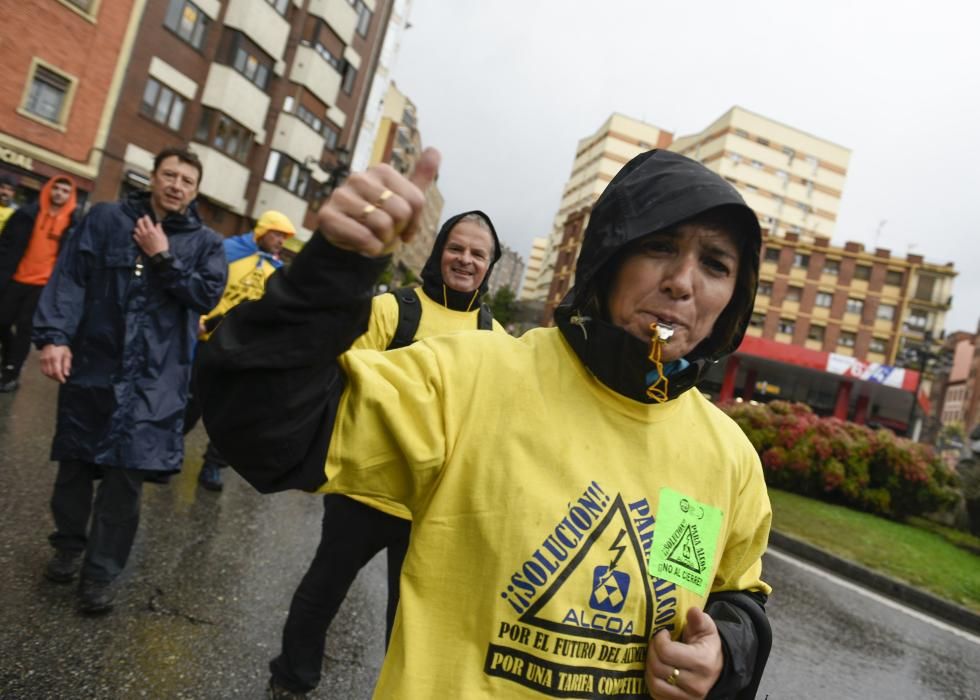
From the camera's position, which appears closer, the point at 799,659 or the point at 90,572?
the point at 90,572

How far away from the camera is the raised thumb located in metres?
1.00

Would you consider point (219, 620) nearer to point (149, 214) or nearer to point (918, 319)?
point (149, 214)

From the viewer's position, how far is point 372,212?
900 millimetres

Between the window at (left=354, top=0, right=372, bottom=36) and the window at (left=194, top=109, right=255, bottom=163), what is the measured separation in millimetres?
8842

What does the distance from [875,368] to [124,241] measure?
4444 centimetres

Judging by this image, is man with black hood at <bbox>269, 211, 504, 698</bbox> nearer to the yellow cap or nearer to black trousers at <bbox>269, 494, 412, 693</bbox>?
black trousers at <bbox>269, 494, 412, 693</bbox>

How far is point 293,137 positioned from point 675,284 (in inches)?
1050

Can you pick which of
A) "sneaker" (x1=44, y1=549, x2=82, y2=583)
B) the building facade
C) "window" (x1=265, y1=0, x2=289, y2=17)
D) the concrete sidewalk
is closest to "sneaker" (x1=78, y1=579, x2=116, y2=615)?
"sneaker" (x1=44, y1=549, x2=82, y2=583)

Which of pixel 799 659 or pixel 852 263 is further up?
pixel 852 263

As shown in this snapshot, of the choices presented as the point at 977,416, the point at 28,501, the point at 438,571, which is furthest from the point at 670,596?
the point at 977,416

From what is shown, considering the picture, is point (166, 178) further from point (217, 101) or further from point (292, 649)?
point (217, 101)

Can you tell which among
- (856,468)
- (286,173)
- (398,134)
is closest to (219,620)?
(856,468)

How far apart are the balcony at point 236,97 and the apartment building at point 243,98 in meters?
0.03

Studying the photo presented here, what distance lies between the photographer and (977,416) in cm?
7656
